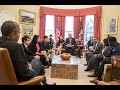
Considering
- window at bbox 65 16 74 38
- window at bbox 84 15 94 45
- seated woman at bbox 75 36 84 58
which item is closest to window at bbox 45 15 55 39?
window at bbox 65 16 74 38

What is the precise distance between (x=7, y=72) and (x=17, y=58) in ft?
0.53

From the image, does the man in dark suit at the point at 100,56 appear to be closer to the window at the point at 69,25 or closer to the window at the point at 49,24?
the window at the point at 49,24

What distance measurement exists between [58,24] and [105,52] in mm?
4273

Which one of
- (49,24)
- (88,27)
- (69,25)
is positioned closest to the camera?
(88,27)

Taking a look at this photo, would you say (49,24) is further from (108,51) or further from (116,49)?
(116,49)

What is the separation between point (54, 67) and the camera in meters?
3.98

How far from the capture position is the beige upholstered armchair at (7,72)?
5.82ft

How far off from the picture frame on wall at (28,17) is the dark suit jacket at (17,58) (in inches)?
157

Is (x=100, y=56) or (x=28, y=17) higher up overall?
(x=28, y=17)

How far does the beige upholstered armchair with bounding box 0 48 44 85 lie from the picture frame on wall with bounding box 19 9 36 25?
13.4ft

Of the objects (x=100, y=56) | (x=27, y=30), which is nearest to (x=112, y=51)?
(x=100, y=56)

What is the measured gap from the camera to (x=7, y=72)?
185 centimetres
